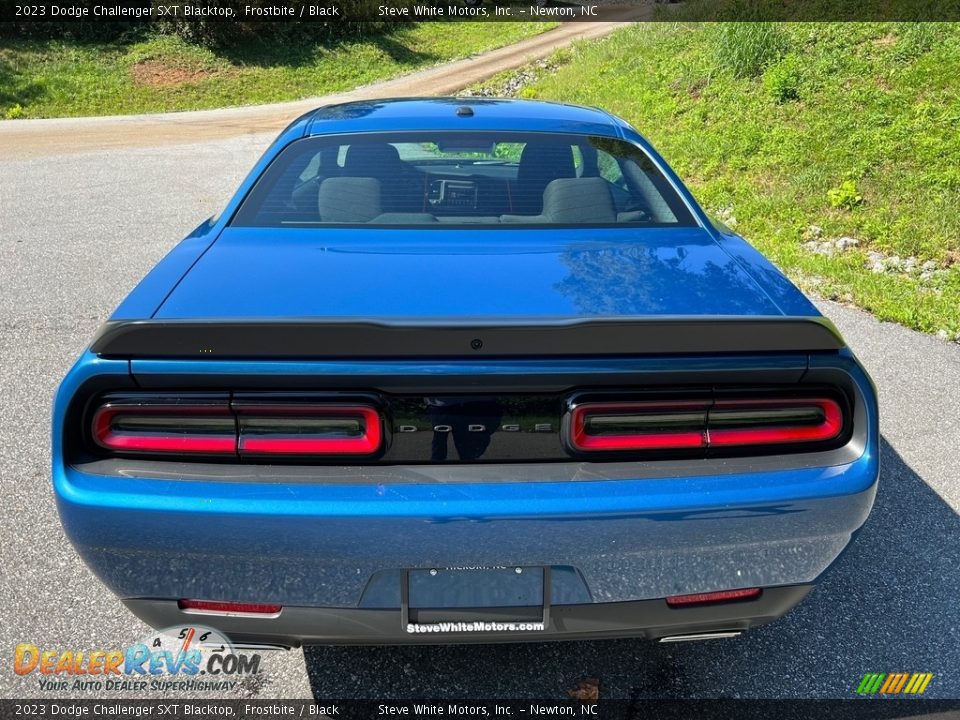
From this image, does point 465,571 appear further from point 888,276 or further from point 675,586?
point 888,276

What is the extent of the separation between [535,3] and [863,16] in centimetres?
3617

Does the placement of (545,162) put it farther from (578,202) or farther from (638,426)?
(638,426)

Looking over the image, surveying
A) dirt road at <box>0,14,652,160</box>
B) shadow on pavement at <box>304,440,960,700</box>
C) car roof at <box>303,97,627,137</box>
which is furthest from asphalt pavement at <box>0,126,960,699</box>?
dirt road at <box>0,14,652,160</box>

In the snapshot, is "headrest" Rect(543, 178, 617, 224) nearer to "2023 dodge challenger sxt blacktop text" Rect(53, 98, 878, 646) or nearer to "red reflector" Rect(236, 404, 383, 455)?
"2023 dodge challenger sxt blacktop text" Rect(53, 98, 878, 646)

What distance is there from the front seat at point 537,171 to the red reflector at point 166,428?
55.9 inches

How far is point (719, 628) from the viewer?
1.90 metres

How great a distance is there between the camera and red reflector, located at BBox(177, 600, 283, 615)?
1.79 meters

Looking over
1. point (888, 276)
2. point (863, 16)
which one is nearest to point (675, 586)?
point (888, 276)

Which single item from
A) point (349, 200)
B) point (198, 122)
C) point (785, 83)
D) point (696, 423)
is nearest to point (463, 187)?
point (349, 200)

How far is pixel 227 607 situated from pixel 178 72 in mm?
27650

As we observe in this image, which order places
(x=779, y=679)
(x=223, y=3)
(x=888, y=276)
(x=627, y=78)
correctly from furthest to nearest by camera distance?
(x=223, y=3) → (x=627, y=78) → (x=888, y=276) → (x=779, y=679)

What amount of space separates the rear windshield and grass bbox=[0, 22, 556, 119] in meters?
20.7

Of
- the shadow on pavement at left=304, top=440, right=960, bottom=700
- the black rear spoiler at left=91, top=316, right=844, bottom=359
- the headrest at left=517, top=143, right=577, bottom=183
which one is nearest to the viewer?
the black rear spoiler at left=91, top=316, right=844, bottom=359

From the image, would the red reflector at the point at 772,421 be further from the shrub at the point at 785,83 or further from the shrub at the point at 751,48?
the shrub at the point at 751,48
